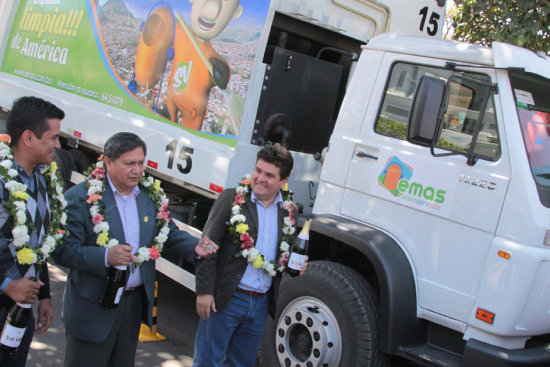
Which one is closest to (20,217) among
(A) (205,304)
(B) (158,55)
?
(A) (205,304)

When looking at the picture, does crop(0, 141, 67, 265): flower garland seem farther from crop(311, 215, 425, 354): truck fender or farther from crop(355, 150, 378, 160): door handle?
crop(355, 150, 378, 160): door handle

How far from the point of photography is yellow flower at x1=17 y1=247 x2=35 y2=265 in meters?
2.51

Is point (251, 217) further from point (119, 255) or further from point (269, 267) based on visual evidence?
point (119, 255)

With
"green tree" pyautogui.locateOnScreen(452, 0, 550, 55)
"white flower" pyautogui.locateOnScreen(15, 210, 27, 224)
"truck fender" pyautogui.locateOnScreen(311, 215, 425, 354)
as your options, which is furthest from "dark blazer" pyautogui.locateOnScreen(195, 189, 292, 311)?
"green tree" pyautogui.locateOnScreen(452, 0, 550, 55)

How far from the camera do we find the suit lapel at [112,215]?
2.85 meters

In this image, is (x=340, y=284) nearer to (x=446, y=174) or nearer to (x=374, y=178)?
(x=374, y=178)

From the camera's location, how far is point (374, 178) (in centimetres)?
404

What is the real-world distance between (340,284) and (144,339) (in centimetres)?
194

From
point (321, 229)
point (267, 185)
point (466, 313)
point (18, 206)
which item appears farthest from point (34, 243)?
point (466, 313)

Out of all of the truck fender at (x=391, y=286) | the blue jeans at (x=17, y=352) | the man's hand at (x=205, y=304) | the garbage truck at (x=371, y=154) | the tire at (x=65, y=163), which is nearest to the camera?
Answer: the blue jeans at (x=17, y=352)

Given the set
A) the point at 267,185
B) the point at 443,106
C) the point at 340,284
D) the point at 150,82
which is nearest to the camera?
the point at 267,185

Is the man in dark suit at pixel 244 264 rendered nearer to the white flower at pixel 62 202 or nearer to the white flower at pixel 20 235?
the white flower at pixel 62 202

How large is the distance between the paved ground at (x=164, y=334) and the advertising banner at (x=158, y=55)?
72.1 inches

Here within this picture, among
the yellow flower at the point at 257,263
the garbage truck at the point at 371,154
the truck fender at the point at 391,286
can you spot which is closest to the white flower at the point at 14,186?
the yellow flower at the point at 257,263
